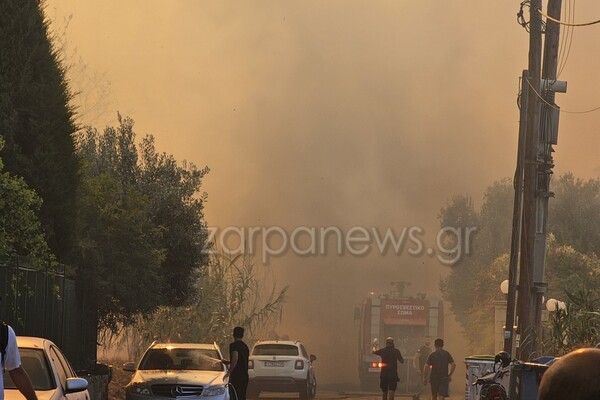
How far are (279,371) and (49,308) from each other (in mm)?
11341

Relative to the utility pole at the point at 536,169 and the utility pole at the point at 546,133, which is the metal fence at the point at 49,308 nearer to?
the utility pole at the point at 536,169

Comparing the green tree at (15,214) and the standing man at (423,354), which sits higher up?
the green tree at (15,214)

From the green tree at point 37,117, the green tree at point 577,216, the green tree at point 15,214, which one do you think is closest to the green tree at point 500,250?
the green tree at point 577,216

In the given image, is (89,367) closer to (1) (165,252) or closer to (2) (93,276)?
(2) (93,276)

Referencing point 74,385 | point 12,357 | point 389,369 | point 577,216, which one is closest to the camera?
point 12,357

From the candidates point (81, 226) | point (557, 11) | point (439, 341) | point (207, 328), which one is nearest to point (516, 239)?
point (439, 341)

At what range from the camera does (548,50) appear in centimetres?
2708

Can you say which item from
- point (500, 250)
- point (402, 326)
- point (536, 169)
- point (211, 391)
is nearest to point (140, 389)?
point (211, 391)

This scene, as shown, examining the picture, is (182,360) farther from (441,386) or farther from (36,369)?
(36,369)

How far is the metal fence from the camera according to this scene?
1969cm

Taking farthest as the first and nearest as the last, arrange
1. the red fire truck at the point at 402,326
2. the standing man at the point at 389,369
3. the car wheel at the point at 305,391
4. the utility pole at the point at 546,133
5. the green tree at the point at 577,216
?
the green tree at the point at 577,216 → the red fire truck at the point at 402,326 → the car wheel at the point at 305,391 → the standing man at the point at 389,369 → the utility pole at the point at 546,133

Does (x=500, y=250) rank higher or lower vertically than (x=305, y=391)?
higher

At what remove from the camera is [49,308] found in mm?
23656

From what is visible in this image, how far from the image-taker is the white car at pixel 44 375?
11250mm
